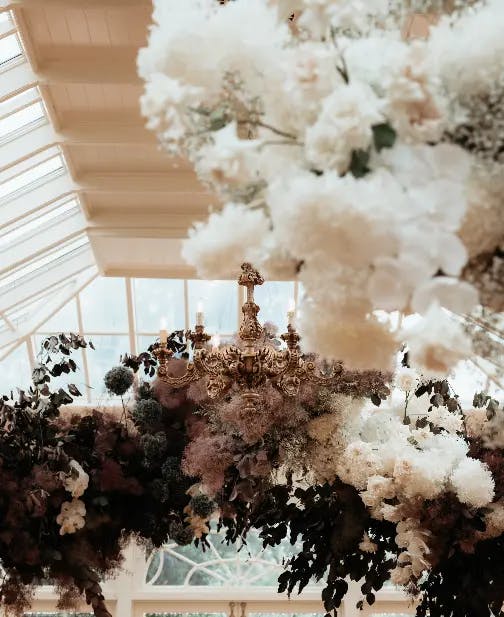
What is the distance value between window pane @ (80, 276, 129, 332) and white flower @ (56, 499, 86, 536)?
8.45m

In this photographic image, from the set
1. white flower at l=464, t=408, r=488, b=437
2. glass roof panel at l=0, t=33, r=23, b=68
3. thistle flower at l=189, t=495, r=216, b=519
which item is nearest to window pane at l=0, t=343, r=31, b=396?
glass roof panel at l=0, t=33, r=23, b=68

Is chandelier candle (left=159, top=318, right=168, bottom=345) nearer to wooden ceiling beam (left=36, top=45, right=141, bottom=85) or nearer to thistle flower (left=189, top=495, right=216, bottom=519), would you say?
thistle flower (left=189, top=495, right=216, bottom=519)

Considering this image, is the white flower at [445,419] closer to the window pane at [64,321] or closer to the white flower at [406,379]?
the white flower at [406,379]

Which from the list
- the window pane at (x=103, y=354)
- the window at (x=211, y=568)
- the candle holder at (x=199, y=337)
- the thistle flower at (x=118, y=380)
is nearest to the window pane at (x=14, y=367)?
the window pane at (x=103, y=354)

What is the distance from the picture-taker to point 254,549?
876 cm

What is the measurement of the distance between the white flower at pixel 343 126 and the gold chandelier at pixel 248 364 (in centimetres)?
240

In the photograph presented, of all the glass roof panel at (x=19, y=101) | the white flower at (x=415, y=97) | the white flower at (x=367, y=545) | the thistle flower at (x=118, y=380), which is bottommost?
the white flower at (x=367, y=545)

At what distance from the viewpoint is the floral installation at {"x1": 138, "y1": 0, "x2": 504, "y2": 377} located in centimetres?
117

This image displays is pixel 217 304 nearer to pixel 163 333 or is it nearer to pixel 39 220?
pixel 39 220

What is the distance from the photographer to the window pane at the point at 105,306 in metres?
11.9

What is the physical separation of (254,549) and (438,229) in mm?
7974

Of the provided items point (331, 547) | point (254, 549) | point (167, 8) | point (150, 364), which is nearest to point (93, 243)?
point (254, 549)

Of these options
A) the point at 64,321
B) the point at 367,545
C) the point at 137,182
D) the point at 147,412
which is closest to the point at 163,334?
the point at 147,412

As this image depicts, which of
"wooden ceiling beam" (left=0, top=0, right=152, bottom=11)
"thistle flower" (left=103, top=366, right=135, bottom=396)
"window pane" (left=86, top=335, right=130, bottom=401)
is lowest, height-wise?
"window pane" (left=86, top=335, right=130, bottom=401)
